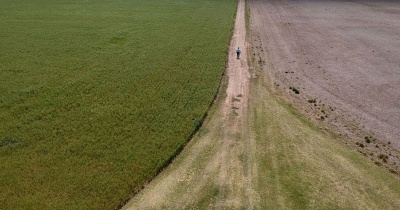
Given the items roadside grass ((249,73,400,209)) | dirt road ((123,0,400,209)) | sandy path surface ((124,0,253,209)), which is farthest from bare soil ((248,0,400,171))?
sandy path surface ((124,0,253,209))

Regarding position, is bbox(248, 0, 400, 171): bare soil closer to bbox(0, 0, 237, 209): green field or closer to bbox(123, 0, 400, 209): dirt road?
bbox(123, 0, 400, 209): dirt road

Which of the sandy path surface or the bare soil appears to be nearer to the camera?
the sandy path surface

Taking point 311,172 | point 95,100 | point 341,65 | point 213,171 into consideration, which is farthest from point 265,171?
point 341,65

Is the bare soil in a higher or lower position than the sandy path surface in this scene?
higher

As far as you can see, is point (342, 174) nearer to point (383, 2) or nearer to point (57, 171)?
point (57, 171)

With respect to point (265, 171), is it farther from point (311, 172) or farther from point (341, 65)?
point (341, 65)

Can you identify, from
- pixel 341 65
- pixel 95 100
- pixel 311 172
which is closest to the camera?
pixel 311 172

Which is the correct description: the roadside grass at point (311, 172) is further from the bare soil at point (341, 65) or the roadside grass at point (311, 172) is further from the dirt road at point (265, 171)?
the bare soil at point (341, 65)
